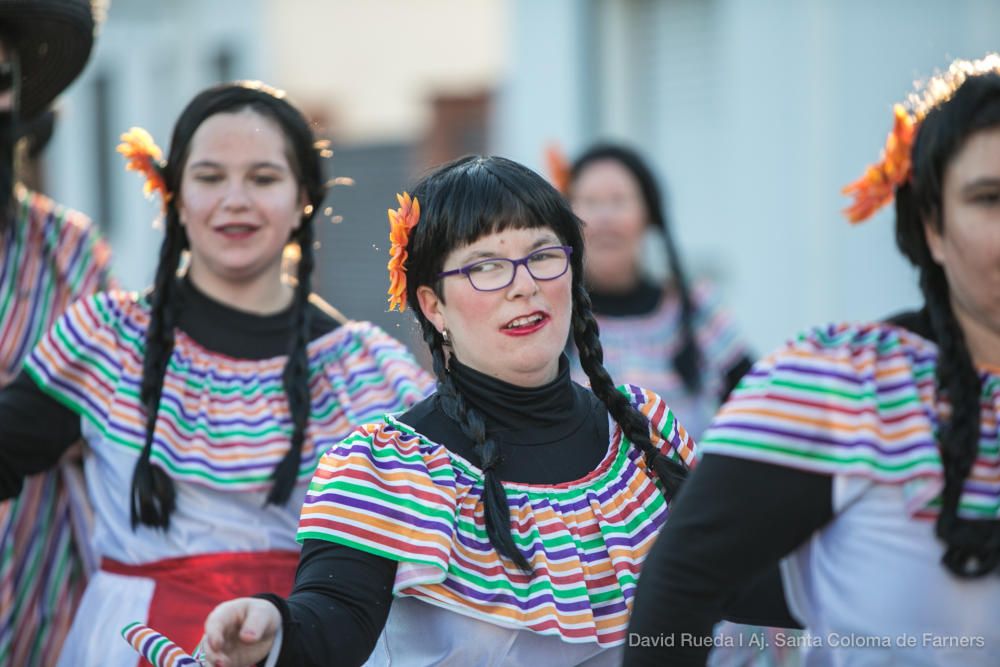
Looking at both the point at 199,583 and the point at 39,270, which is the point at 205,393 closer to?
the point at 199,583

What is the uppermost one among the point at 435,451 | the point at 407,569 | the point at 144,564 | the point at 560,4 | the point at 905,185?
the point at 560,4

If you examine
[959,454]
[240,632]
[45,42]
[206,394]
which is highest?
[45,42]

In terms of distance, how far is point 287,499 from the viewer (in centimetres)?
312

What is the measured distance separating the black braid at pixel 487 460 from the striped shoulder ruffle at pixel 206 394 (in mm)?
524

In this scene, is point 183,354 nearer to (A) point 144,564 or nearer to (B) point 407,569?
(A) point 144,564

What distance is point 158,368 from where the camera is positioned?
3199 millimetres

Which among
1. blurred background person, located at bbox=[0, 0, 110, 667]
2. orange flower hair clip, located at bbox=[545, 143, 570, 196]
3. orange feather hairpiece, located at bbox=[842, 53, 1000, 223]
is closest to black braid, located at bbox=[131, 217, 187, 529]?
blurred background person, located at bbox=[0, 0, 110, 667]

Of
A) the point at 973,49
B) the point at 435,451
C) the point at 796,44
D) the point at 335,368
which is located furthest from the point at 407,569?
the point at 796,44

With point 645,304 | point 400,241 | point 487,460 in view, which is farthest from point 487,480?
point 645,304

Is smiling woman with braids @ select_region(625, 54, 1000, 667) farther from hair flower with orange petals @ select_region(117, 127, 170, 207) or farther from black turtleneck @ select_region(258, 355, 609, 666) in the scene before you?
hair flower with orange petals @ select_region(117, 127, 170, 207)

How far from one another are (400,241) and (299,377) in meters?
0.67

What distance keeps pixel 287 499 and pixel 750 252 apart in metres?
5.74

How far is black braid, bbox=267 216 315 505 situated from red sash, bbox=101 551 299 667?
14 cm

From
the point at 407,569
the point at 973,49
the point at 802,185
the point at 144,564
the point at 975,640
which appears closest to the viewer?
the point at 975,640
